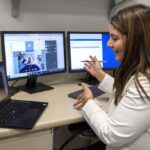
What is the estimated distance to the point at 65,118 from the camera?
1289 millimetres

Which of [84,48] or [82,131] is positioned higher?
[84,48]

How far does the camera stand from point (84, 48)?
196cm

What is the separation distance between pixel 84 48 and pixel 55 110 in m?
0.72

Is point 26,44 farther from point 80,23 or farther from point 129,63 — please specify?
point 129,63

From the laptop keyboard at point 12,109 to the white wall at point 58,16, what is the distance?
577 mm

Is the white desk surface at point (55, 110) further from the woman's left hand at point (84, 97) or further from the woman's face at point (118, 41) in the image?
the woman's face at point (118, 41)

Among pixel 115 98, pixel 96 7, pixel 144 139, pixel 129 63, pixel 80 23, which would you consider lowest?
pixel 144 139

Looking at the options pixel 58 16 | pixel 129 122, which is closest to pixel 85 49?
pixel 58 16

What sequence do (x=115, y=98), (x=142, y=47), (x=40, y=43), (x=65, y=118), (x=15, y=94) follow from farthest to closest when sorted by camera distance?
(x=40, y=43), (x=15, y=94), (x=65, y=118), (x=115, y=98), (x=142, y=47)

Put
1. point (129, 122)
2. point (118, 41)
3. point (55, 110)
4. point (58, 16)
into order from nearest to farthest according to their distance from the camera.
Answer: point (129, 122)
point (118, 41)
point (55, 110)
point (58, 16)

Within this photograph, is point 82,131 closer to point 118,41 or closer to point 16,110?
point 16,110

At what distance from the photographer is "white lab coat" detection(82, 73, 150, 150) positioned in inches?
39.1

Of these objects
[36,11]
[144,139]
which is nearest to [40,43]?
[36,11]

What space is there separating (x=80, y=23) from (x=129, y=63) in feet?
3.38
